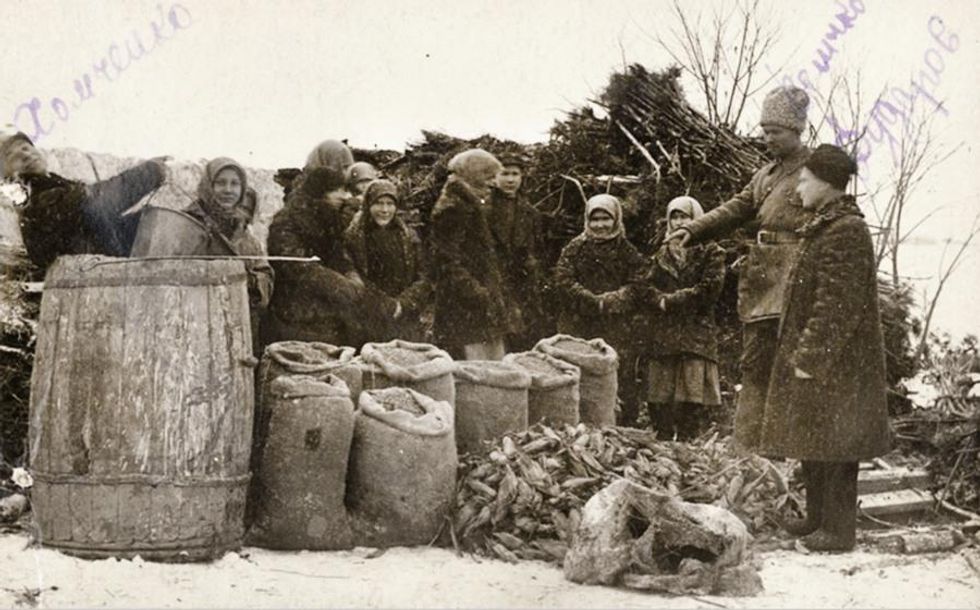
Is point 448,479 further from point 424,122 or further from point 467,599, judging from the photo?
point 424,122

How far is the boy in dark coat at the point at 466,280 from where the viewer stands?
272 inches

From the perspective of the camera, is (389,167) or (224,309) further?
(389,167)

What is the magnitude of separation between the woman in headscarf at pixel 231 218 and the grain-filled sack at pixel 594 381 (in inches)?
62.3

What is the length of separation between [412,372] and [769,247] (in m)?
1.81

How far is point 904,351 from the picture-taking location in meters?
6.05

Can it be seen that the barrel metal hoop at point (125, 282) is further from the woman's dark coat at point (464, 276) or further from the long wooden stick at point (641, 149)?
the long wooden stick at point (641, 149)

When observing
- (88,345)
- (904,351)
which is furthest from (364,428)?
(904,351)

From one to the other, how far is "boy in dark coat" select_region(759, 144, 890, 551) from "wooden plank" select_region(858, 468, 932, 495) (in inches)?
32.2

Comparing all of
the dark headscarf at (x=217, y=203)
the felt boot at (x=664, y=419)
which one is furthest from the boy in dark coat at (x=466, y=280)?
the dark headscarf at (x=217, y=203)

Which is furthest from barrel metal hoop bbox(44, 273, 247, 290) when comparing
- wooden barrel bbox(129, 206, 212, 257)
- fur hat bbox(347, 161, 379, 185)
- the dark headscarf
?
fur hat bbox(347, 161, 379, 185)

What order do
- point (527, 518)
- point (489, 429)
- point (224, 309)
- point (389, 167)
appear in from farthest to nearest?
point (389, 167) → point (489, 429) → point (527, 518) → point (224, 309)

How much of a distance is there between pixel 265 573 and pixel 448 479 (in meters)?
0.94

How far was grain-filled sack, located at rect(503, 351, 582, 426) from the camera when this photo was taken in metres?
5.88

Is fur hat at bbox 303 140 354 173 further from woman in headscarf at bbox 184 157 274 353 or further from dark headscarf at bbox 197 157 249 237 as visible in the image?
dark headscarf at bbox 197 157 249 237
